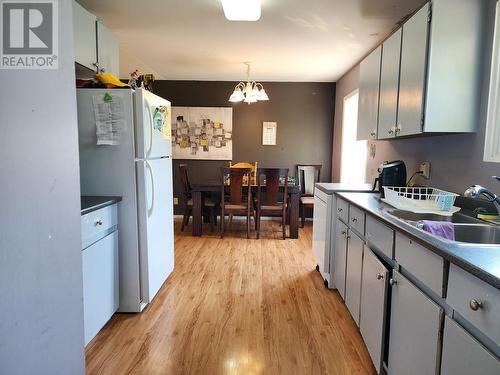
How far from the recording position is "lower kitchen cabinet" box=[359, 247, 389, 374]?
149cm

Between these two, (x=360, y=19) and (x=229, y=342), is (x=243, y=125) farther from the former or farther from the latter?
(x=229, y=342)

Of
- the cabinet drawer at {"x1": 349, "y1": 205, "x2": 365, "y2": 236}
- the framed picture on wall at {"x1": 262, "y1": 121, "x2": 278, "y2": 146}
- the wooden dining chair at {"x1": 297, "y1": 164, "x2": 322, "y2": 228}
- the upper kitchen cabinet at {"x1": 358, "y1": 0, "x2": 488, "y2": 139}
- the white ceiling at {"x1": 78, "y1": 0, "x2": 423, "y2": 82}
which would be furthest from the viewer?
the framed picture on wall at {"x1": 262, "y1": 121, "x2": 278, "y2": 146}

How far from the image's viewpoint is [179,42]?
127 inches

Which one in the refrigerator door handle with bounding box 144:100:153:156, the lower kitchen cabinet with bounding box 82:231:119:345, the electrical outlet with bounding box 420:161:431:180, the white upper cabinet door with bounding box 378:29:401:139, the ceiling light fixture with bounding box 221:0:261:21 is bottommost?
the lower kitchen cabinet with bounding box 82:231:119:345

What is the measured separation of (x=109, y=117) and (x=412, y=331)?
206 centimetres

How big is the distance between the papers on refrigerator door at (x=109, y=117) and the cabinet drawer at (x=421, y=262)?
1.80 metres

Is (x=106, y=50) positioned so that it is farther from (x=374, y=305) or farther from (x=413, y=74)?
(x=374, y=305)

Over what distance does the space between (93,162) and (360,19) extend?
2.38 m

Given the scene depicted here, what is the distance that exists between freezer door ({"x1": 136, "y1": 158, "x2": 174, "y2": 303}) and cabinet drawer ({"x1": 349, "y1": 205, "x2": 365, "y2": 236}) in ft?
4.65

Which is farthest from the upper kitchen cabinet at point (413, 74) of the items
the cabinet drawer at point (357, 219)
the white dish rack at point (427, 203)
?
the cabinet drawer at point (357, 219)

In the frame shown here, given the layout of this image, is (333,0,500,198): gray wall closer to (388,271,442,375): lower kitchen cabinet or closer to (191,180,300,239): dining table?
(388,271,442,375): lower kitchen cabinet

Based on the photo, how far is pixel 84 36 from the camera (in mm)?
2289

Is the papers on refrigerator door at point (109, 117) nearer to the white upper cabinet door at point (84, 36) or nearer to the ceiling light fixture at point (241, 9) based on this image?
the white upper cabinet door at point (84, 36)

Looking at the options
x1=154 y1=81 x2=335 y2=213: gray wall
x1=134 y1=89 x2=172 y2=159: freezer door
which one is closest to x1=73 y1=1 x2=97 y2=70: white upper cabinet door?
x1=134 y1=89 x2=172 y2=159: freezer door
